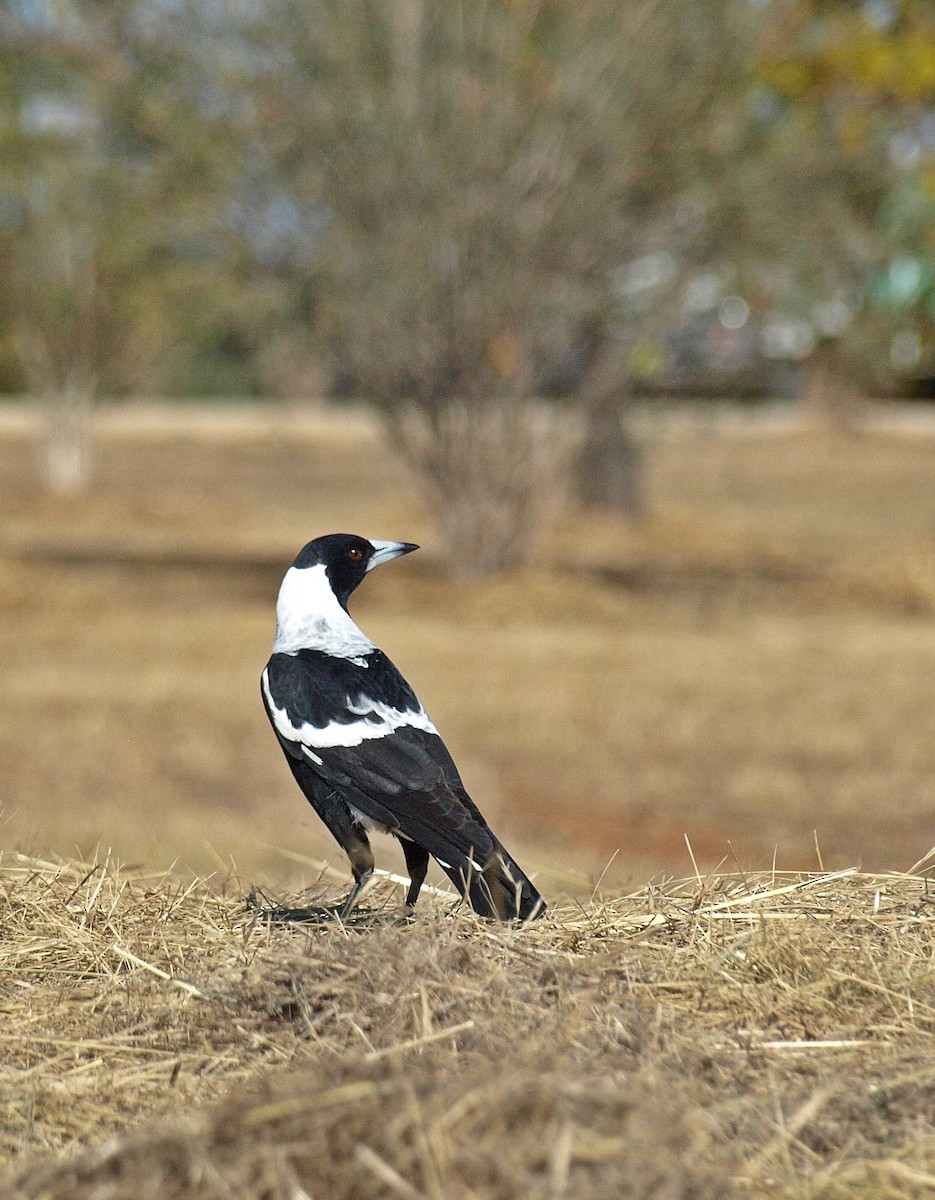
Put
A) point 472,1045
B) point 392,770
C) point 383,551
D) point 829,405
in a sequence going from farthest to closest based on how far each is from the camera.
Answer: point 829,405, point 383,551, point 392,770, point 472,1045

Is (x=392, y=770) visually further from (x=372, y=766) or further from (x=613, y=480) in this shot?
(x=613, y=480)

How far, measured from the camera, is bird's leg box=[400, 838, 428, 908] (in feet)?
13.0

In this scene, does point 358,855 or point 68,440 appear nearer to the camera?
point 358,855

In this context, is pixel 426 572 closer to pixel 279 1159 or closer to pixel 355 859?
pixel 355 859

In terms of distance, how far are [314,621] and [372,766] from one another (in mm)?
606

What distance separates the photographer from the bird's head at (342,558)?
4.54m

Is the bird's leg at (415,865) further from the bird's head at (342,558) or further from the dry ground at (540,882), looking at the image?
the bird's head at (342,558)

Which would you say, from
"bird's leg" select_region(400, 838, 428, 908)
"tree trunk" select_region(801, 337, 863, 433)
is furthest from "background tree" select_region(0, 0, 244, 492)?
"tree trunk" select_region(801, 337, 863, 433)

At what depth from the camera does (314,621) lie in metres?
4.45

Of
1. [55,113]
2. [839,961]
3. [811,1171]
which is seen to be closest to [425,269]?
[55,113]

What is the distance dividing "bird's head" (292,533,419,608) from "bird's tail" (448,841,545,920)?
107 cm

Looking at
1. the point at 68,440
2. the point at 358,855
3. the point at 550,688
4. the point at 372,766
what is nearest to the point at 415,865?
the point at 358,855

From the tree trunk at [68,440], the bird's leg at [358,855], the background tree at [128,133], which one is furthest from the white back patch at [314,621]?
the tree trunk at [68,440]

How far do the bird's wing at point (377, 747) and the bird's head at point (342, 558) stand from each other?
35cm
